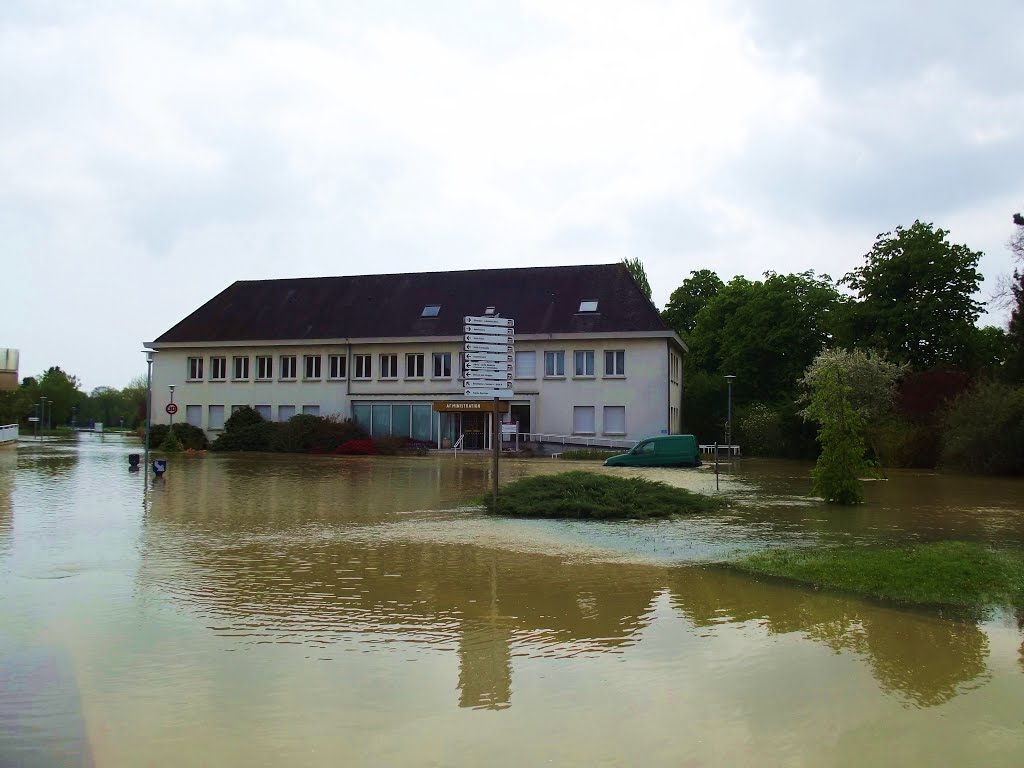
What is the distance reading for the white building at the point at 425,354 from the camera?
47.2m

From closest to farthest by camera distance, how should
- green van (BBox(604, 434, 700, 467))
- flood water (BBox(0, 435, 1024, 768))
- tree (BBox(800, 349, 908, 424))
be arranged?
flood water (BBox(0, 435, 1024, 768)) → green van (BBox(604, 434, 700, 467)) → tree (BBox(800, 349, 908, 424))

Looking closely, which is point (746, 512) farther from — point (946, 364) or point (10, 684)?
point (946, 364)

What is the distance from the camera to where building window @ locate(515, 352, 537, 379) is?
48344 millimetres

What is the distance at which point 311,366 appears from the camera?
5300 centimetres

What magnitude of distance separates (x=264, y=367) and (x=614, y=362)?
21.5 metres

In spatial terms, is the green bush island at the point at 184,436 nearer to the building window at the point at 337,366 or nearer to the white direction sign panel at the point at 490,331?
the building window at the point at 337,366

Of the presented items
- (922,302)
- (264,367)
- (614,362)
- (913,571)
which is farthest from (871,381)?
(913,571)

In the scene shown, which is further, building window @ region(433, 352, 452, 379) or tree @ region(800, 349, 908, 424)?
building window @ region(433, 352, 452, 379)

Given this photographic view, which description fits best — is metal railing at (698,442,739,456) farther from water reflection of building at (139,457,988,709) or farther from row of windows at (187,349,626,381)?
water reflection of building at (139,457,988,709)

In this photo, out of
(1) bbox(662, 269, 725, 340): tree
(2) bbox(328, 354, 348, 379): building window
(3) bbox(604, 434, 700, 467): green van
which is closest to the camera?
(3) bbox(604, 434, 700, 467): green van

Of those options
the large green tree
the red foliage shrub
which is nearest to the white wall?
the red foliage shrub

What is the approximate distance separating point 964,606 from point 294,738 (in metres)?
7.11

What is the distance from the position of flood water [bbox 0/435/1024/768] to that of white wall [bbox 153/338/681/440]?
31540 mm

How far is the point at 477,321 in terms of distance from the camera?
18281mm
